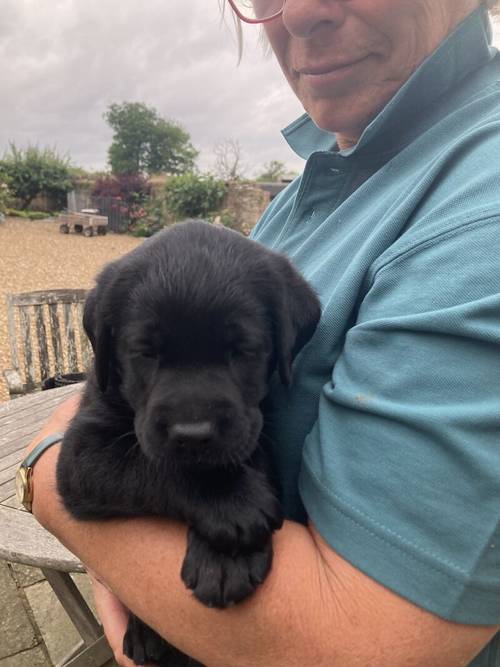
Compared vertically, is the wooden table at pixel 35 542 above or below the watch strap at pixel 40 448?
below

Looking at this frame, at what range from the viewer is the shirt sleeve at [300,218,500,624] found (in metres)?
0.81

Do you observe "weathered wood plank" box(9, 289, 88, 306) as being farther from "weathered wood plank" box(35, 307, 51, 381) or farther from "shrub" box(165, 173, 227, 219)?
"shrub" box(165, 173, 227, 219)

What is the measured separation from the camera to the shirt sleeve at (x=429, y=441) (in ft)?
2.67

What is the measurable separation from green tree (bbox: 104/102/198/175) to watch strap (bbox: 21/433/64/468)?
139 feet

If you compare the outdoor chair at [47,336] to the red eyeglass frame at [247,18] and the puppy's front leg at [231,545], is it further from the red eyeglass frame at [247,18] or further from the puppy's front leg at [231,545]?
the puppy's front leg at [231,545]

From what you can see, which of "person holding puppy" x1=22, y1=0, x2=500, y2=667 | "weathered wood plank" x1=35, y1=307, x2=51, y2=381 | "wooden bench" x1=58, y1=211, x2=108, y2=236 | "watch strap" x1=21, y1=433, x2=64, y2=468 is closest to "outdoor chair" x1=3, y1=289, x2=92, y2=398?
"weathered wood plank" x1=35, y1=307, x2=51, y2=381

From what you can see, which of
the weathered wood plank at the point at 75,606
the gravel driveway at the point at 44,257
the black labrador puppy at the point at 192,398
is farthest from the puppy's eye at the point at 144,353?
the gravel driveway at the point at 44,257

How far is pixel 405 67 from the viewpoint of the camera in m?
1.44

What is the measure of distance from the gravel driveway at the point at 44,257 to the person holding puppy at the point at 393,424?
592cm

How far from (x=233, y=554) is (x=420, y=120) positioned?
1.13 meters

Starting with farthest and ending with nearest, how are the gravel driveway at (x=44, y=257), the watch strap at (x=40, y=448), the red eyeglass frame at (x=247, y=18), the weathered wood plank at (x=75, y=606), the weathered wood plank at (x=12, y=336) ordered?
the gravel driveway at (x=44, y=257) < the weathered wood plank at (x=12, y=336) < the weathered wood plank at (x=75, y=606) < the red eyeglass frame at (x=247, y=18) < the watch strap at (x=40, y=448)

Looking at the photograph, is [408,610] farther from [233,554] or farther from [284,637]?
[233,554]

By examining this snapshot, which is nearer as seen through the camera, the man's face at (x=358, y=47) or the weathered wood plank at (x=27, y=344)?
the man's face at (x=358, y=47)

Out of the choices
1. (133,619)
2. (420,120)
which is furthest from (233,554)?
(420,120)
